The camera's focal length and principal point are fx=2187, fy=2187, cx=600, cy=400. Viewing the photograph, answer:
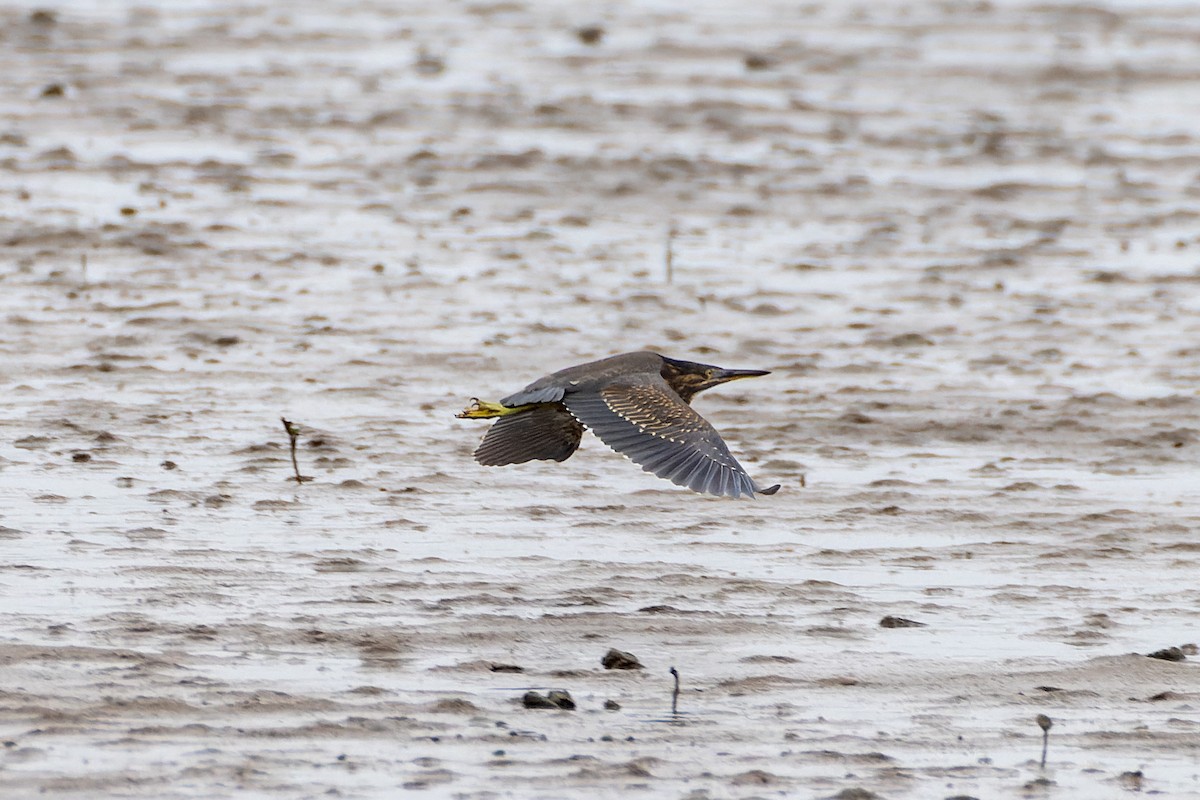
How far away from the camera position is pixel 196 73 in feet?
65.1

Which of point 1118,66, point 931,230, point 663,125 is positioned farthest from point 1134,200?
point 1118,66

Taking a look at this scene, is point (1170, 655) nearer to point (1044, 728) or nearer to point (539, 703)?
point (1044, 728)

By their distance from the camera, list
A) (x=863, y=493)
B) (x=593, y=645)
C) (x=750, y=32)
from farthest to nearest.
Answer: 1. (x=750, y=32)
2. (x=863, y=493)
3. (x=593, y=645)

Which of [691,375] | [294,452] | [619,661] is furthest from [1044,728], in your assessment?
[294,452]

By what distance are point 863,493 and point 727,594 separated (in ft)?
5.49

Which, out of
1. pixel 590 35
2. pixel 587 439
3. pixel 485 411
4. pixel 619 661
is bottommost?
pixel 587 439

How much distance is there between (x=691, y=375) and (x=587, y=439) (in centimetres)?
138

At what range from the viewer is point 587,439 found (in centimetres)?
992

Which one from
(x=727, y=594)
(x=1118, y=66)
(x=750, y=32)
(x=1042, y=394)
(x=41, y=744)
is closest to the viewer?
(x=41, y=744)

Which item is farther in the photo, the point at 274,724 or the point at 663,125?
the point at 663,125

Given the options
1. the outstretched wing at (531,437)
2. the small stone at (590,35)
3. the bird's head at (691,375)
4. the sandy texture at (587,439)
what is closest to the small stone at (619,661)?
the sandy texture at (587,439)

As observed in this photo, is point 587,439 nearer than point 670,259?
Yes

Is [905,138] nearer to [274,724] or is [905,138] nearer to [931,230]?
[931,230]

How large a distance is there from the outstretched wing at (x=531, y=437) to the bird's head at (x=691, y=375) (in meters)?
0.51
